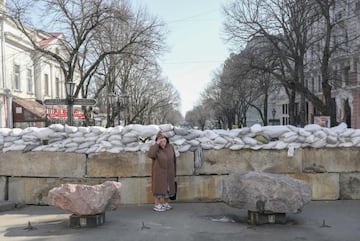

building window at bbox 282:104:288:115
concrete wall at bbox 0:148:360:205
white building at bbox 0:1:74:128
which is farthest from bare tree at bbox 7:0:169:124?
building window at bbox 282:104:288:115

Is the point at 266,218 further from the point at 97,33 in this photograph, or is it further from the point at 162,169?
the point at 97,33

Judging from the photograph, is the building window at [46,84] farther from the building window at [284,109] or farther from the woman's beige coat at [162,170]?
the building window at [284,109]

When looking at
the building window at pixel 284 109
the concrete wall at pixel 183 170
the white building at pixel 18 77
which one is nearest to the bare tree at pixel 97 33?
the white building at pixel 18 77

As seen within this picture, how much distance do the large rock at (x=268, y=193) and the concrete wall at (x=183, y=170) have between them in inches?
76.2

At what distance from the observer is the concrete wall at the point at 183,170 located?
9.60 m

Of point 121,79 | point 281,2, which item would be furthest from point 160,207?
point 121,79

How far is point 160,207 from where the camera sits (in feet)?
28.9

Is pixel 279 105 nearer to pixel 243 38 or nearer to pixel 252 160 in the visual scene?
pixel 243 38

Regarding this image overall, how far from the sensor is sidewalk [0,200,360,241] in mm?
6883

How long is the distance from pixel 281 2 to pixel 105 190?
23.6 m

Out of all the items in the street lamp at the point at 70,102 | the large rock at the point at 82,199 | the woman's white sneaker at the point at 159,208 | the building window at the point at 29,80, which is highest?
the building window at the point at 29,80

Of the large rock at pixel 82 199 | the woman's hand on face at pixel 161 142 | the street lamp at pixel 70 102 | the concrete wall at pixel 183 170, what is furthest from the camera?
the street lamp at pixel 70 102

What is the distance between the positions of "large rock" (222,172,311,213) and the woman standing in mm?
1396

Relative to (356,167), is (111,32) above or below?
above
